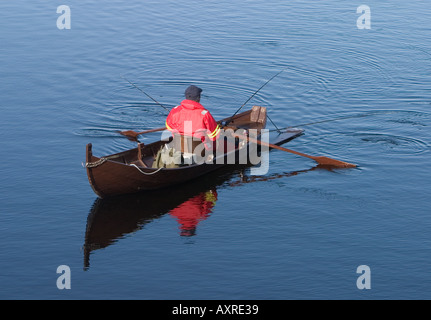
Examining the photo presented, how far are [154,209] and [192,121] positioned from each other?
203 centimetres

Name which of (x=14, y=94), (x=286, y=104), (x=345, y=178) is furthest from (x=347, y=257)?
(x=14, y=94)

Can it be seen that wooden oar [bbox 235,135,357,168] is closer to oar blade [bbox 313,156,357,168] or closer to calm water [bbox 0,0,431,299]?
oar blade [bbox 313,156,357,168]

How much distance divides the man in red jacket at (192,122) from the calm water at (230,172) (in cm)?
117

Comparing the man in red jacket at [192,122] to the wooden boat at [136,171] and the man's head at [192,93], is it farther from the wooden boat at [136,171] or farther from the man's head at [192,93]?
the wooden boat at [136,171]

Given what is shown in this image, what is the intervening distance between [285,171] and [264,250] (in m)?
3.91

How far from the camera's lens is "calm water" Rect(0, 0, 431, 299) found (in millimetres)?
13375

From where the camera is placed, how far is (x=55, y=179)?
672 inches

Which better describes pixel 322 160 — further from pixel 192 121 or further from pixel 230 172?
pixel 192 121

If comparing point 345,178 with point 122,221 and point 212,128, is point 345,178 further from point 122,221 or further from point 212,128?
point 122,221

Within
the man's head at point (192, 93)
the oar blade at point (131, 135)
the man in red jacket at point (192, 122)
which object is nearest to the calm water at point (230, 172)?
the oar blade at point (131, 135)

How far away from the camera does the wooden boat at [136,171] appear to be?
15.0 meters

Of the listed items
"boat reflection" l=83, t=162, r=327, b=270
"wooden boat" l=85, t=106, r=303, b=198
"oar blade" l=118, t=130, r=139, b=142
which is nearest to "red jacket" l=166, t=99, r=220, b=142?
"wooden boat" l=85, t=106, r=303, b=198
